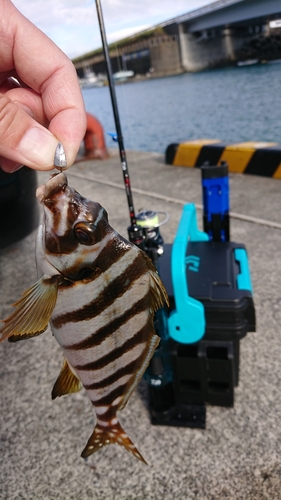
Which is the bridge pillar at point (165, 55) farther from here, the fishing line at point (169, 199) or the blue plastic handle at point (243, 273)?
the blue plastic handle at point (243, 273)

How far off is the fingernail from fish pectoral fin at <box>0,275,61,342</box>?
46cm

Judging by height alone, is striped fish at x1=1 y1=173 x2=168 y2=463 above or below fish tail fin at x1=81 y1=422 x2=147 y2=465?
above

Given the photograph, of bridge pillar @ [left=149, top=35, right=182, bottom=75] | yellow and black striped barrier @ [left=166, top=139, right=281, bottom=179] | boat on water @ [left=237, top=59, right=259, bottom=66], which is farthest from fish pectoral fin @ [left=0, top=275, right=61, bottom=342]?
boat on water @ [left=237, top=59, right=259, bottom=66]

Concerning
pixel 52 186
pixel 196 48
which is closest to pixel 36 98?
pixel 52 186

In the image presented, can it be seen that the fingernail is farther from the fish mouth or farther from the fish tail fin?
the fish tail fin

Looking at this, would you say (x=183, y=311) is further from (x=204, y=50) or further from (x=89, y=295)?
(x=204, y=50)

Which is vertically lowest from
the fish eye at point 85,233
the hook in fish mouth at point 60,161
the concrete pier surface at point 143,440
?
the concrete pier surface at point 143,440

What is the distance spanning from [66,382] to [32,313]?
1.74 ft

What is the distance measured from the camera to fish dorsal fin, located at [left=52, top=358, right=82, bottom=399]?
1.54 m

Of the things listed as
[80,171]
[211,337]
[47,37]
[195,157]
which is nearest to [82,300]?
[47,37]

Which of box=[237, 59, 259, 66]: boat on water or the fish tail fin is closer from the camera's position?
the fish tail fin

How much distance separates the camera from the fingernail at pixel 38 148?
1.38 m

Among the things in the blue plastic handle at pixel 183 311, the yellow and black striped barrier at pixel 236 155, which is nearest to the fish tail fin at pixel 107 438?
the blue plastic handle at pixel 183 311

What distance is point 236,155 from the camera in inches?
300
